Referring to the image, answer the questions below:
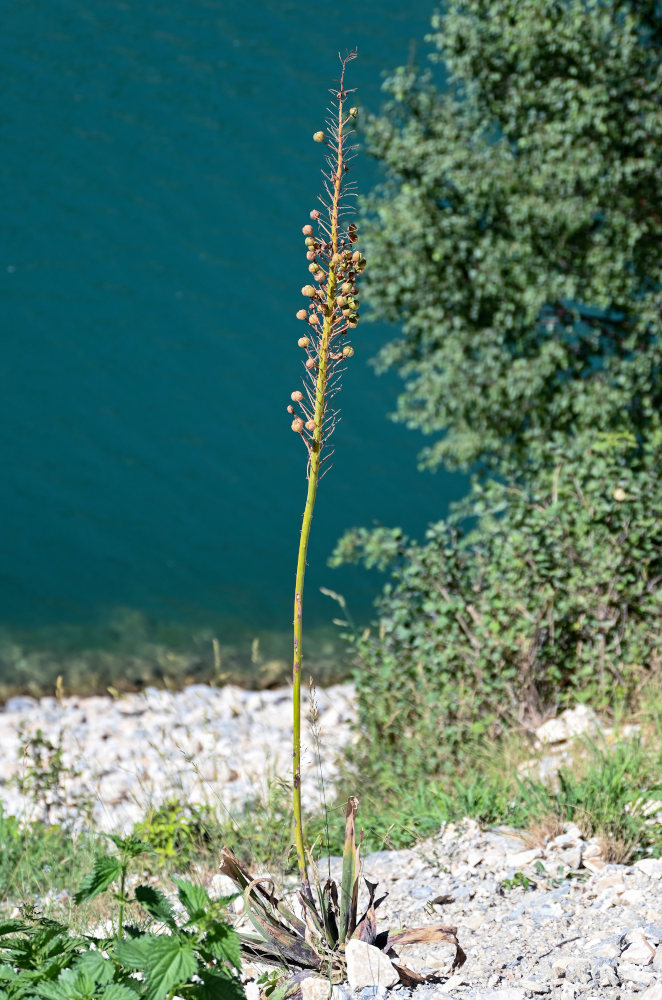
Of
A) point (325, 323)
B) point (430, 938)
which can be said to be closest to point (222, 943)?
point (430, 938)

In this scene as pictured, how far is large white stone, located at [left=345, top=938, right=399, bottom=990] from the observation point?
2.37 m

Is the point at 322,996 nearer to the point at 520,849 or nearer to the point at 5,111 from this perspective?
the point at 520,849

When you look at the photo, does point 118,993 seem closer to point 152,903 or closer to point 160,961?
point 160,961

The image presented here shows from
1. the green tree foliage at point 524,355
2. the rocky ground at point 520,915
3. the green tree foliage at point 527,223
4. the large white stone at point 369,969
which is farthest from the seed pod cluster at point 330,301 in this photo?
the green tree foliage at point 527,223

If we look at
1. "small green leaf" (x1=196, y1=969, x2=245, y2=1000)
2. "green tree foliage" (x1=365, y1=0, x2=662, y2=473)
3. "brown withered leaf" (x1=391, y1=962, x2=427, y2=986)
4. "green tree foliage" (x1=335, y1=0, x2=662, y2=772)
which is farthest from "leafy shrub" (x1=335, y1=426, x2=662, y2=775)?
"small green leaf" (x1=196, y1=969, x2=245, y2=1000)

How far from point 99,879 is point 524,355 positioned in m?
6.69

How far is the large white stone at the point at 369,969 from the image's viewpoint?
2367mm

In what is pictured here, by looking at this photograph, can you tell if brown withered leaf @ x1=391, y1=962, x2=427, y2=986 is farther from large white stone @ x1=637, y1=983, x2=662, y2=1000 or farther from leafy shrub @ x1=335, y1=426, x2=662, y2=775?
leafy shrub @ x1=335, y1=426, x2=662, y2=775

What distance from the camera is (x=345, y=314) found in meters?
2.34

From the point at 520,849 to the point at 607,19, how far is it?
6294 mm

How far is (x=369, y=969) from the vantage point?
93.4 inches

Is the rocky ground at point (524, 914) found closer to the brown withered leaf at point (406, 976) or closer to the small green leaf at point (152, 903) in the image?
the brown withered leaf at point (406, 976)

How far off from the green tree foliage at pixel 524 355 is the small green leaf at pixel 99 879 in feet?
9.38

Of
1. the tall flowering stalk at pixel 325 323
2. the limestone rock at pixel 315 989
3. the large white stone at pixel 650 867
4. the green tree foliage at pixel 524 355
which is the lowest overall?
the limestone rock at pixel 315 989
